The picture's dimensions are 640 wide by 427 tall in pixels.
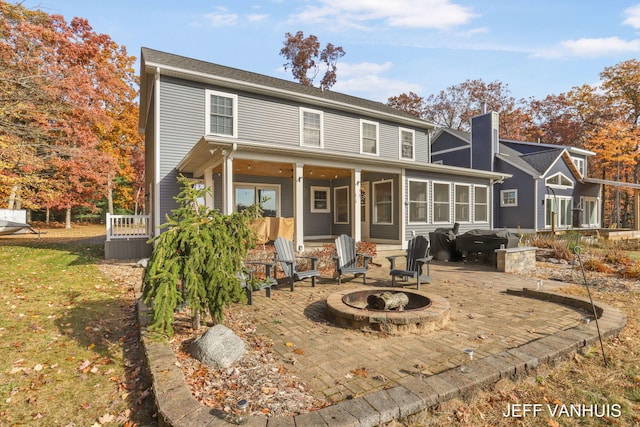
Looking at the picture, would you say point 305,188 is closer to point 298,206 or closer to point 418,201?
point 418,201

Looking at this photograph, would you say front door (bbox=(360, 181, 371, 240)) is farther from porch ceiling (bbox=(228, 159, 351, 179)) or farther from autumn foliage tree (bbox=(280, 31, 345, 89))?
autumn foliage tree (bbox=(280, 31, 345, 89))

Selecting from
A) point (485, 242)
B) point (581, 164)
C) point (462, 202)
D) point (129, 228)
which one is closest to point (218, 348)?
point (485, 242)

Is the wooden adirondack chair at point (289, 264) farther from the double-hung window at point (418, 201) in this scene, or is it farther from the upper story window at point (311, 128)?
the double-hung window at point (418, 201)

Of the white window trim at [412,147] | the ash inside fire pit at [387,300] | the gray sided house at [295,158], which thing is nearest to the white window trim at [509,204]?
the gray sided house at [295,158]

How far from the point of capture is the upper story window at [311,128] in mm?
12375

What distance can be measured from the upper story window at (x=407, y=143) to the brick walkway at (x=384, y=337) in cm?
990

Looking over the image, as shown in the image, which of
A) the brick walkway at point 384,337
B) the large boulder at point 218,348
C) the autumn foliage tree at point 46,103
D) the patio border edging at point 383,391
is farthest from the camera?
the autumn foliage tree at point 46,103

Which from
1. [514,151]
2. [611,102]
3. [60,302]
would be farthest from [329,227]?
[611,102]

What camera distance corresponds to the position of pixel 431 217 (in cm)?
1285

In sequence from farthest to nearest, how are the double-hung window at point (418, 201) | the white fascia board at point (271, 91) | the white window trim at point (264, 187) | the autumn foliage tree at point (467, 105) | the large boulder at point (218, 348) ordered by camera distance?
the autumn foliage tree at point (467, 105)
the double-hung window at point (418, 201)
the white window trim at point (264, 187)
the white fascia board at point (271, 91)
the large boulder at point (218, 348)

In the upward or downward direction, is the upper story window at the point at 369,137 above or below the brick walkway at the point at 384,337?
above

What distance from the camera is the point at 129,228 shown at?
10.7 meters

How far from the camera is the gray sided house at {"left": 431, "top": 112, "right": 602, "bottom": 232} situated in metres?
18.5

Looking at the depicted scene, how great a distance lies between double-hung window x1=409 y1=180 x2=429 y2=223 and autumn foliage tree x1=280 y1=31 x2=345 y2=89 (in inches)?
705
